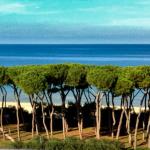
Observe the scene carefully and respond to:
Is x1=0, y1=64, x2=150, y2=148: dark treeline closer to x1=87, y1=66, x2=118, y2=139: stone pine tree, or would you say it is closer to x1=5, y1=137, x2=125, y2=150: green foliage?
x1=87, y1=66, x2=118, y2=139: stone pine tree

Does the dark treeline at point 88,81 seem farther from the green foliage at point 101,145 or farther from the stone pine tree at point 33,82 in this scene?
the green foliage at point 101,145

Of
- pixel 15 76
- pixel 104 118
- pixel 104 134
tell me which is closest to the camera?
pixel 15 76

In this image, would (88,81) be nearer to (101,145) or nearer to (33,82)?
(33,82)

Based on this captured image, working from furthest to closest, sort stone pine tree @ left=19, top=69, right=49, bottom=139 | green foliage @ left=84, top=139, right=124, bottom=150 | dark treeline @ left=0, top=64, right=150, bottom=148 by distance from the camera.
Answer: stone pine tree @ left=19, top=69, right=49, bottom=139 < dark treeline @ left=0, top=64, right=150, bottom=148 < green foliage @ left=84, top=139, right=124, bottom=150

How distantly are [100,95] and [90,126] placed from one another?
14.1ft

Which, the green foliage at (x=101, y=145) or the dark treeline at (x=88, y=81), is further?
the dark treeline at (x=88, y=81)

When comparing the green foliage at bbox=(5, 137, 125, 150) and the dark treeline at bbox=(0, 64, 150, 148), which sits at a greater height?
the dark treeline at bbox=(0, 64, 150, 148)

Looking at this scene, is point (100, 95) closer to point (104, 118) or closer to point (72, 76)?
point (72, 76)

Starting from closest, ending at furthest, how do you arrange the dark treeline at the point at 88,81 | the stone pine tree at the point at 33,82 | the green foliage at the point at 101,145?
the green foliage at the point at 101,145 → the dark treeline at the point at 88,81 → the stone pine tree at the point at 33,82

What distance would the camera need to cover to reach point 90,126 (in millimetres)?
27859

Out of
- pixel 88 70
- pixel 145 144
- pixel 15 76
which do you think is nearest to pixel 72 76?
pixel 88 70

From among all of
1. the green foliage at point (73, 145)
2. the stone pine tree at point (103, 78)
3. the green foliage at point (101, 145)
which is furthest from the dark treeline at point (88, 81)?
the green foliage at point (73, 145)

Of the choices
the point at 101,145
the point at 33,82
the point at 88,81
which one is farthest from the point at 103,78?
the point at 101,145

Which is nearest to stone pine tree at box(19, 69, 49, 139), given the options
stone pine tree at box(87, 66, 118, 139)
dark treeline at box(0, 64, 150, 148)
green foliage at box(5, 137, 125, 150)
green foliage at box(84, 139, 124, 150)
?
dark treeline at box(0, 64, 150, 148)
